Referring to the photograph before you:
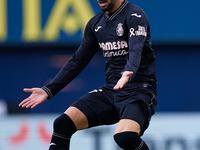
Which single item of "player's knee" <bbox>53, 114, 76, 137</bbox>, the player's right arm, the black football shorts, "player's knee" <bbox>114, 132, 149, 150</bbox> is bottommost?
"player's knee" <bbox>114, 132, 149, 150</bbox>

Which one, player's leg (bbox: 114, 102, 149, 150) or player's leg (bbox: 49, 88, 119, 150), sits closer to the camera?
player's leg (bbox: 114, 102, 149, 150)

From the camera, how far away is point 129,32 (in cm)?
477

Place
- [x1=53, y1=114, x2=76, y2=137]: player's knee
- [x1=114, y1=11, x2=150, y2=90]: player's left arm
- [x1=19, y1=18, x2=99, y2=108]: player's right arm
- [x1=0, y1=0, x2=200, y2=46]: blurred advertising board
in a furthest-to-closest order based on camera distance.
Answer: [x1=0, y1=0, x2=200, y2=46]: blurred advertising board, [x1=19, y1=18, x2=99, y2=108]: player's right arm, [x1=53, y1=114, x2=76, y2=137]: player's knee, [x1=114, y1=11, x2=150, y2=90]: player's left arm

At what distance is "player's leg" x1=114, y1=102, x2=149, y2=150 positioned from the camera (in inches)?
180

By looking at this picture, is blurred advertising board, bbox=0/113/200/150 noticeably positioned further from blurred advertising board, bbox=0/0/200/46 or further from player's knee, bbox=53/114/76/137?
player's knee, bbox=53/114/76/137

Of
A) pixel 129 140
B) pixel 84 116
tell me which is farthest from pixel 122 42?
pixel 129 140

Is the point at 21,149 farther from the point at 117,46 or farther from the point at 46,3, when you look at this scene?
the point at 117,46

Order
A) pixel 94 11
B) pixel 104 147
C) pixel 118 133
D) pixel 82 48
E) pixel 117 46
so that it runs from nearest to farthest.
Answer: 1. pixel 118 133
2. pixel 117 46
3. pixel 82 48
4. pixel 104 147
5. pixel 94 11

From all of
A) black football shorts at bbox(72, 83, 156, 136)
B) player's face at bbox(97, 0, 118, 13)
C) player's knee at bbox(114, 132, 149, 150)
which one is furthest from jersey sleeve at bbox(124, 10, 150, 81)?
player's knee at bbox(114, 132, 149, 150)

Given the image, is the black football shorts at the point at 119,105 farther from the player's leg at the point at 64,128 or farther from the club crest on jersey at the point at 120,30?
the club crest on jersey at the point at 120,30

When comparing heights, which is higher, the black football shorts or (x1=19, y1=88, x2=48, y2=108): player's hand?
(x1=19, y1=88, x2=48, y2=108): player's hand

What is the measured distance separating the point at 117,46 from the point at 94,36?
0.36 m

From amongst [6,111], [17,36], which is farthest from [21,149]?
[17,36]

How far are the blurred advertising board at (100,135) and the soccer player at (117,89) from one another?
3.16m
